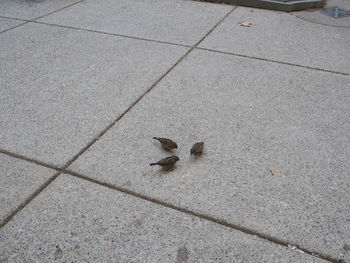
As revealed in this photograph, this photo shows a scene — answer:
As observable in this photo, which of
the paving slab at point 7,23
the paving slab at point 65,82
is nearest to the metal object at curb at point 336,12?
the paving slab at point 65,82

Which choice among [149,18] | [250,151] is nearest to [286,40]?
[149,18]

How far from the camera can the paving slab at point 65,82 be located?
2.90 m

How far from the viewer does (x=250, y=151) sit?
2.73 metres

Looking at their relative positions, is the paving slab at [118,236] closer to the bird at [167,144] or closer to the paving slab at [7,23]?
the bird at [167,144]

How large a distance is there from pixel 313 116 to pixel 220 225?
5.44 feet

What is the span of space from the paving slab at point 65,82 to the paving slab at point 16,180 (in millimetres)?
117

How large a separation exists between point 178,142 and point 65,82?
1734mm

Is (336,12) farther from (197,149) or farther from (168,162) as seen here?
(168,162)

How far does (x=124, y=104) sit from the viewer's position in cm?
336

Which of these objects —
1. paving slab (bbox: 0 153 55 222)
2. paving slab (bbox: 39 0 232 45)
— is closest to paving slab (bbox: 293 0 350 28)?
paving slab (bbox: 39 0 232 45)

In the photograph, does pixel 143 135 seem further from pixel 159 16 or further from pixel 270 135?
pixel 159 16

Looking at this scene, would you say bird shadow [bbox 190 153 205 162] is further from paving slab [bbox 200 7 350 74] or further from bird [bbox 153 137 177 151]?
paving slab [bbox 200 7 350 74]

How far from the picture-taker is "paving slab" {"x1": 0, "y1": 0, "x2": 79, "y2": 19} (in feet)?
19.6

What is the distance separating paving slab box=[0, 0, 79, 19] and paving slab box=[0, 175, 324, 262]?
15.6ft
